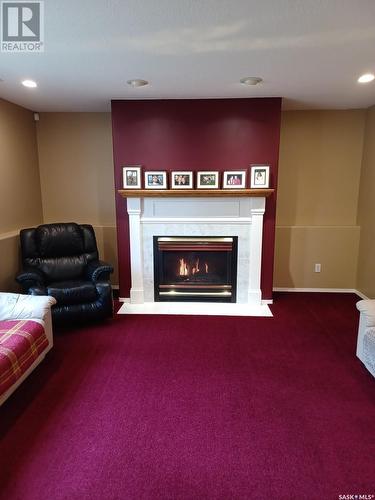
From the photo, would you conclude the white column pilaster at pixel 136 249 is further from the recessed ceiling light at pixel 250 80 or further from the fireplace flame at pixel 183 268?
the recessed ceiling light at pixel 250 80

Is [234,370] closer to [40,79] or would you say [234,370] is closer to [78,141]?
[40,79]

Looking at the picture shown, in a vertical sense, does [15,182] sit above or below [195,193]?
above

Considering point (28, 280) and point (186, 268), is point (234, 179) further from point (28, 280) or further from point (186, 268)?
point (28, 280)

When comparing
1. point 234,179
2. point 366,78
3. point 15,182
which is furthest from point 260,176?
point 15,182

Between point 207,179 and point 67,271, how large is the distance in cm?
201

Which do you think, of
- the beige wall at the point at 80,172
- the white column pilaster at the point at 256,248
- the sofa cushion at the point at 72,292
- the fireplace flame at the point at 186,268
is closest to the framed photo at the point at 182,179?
the white column pilaster at the point at 256,248

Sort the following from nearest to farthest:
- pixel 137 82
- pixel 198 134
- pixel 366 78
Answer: pixel 366 78 → pixel 137 82 → pixel 198 134

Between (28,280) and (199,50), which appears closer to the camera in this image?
(199,50)

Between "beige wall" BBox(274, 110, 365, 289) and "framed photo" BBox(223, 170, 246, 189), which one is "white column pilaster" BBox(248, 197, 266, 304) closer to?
"framed photo" BBox(223, 170, 246, 189)

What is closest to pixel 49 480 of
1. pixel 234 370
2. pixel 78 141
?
pixel 234 370

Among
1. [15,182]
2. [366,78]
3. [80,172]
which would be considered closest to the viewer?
[366,78]

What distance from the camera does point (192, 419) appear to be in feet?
7.12

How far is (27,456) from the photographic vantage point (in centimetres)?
188

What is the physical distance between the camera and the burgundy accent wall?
12.6 ft
